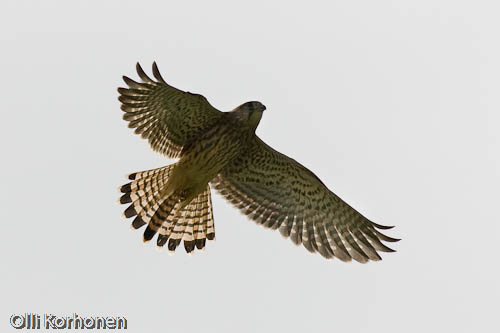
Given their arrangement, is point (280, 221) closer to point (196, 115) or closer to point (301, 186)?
point (301, 186)

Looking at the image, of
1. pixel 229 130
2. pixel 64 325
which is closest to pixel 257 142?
pixel 229 130

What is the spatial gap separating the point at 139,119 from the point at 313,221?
3.30m

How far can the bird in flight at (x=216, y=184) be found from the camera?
13.6m

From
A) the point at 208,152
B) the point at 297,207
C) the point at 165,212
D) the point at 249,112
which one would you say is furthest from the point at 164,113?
the point at 297,207

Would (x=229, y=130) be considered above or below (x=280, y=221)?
above

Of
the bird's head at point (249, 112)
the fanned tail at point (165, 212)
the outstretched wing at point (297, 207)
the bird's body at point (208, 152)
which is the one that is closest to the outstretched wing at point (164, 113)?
the bird's body at point (208, 152)

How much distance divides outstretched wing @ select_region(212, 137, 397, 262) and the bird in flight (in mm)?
16

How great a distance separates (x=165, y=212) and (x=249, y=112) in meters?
2.11

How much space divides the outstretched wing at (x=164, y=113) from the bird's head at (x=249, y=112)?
0.31m

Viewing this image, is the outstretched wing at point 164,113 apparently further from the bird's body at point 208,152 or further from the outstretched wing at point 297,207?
the outstretched wing at point 297,207

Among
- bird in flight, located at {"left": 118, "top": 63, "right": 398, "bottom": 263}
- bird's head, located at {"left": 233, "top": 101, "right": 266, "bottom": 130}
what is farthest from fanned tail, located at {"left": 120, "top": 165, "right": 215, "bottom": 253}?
bird's head, located at {"left": 233, "top": 101, "right": 266, "bottom": 130}

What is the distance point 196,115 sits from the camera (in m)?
13.7

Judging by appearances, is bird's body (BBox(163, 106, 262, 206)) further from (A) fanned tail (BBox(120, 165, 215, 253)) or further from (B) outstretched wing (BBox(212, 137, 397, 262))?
Result: (B) outstretched wing (BBox(212, 137, 397, 262))

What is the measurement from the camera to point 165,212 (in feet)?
46.3
